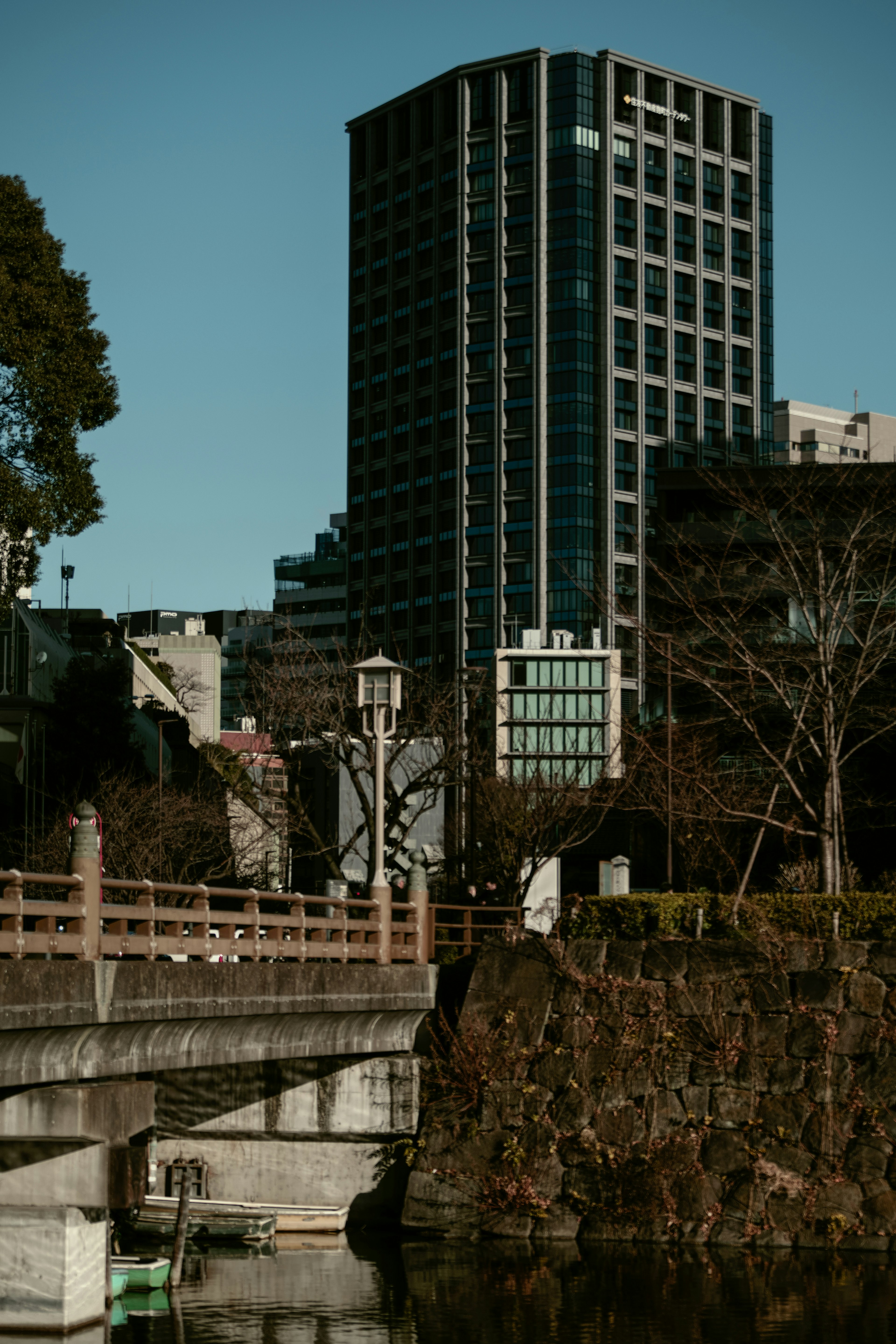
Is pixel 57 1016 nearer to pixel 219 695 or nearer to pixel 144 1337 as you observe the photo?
pixel 144 1337

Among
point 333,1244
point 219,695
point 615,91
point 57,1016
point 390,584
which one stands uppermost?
point 615,91

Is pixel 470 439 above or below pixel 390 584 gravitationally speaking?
above

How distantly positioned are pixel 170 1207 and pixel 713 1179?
30.2 ft

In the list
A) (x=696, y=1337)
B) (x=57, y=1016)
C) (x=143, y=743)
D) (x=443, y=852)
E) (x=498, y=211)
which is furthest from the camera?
(x=498, y=211)

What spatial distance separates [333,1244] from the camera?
2877 cm

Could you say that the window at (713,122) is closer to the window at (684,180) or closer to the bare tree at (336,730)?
the window at (684,180)

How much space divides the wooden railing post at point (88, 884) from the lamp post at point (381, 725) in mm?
8400

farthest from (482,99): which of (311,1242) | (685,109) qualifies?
(311,1242)

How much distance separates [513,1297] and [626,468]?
112 meters

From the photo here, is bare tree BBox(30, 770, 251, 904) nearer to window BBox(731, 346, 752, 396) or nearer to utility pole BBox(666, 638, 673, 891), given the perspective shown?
utility pole BBox(666, 638, 673, 891)

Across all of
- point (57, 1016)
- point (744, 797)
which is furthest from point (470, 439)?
point (57, 1016)

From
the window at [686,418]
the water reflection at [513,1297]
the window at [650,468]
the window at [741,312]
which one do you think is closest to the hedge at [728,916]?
the water reflection at [513,1297]

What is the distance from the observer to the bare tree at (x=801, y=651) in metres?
36.3

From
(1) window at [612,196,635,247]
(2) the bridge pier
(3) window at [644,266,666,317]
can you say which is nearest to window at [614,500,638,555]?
(3) window at [644,266,666,317]
